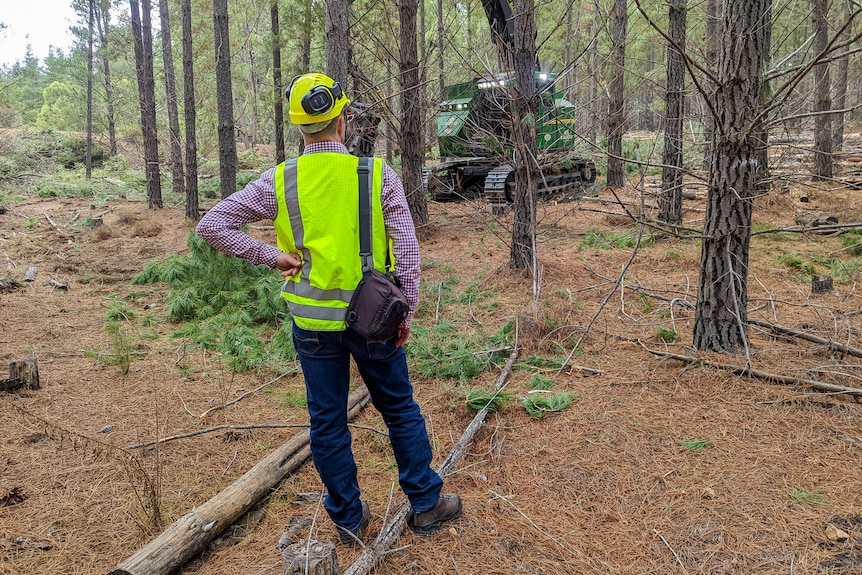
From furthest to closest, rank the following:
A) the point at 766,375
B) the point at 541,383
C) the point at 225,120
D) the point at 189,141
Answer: the point at 189,141
the point at 225,120
the point at 541,383
the point at 766,375

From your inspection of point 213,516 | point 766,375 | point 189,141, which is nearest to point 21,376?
point 213,516

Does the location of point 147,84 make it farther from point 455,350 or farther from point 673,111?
point 455,350

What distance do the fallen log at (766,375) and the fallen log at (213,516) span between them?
2.81 m

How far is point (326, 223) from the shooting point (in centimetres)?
242

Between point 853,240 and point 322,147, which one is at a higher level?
point 322,147

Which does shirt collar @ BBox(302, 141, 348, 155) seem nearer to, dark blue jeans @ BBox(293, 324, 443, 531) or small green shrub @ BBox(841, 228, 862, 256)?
dark blue jeans @ BBox(293, 324, 443, 531)

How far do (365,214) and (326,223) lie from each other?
0.17 m

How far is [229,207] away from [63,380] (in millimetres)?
3776

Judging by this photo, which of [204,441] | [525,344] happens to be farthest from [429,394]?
[204,441]

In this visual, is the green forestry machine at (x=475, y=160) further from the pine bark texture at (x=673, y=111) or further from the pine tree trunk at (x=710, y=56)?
the pine tree trunk at (x=710, y=56)

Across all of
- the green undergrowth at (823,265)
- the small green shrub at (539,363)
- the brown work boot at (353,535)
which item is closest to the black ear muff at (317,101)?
the brown work boot at (353,535)

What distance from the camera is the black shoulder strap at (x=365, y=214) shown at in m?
2.45

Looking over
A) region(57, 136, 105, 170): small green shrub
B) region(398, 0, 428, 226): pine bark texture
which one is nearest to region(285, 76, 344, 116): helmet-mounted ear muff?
region(398, 0, 428, 226): pine bark texture

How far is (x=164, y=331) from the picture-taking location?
6.52 m
